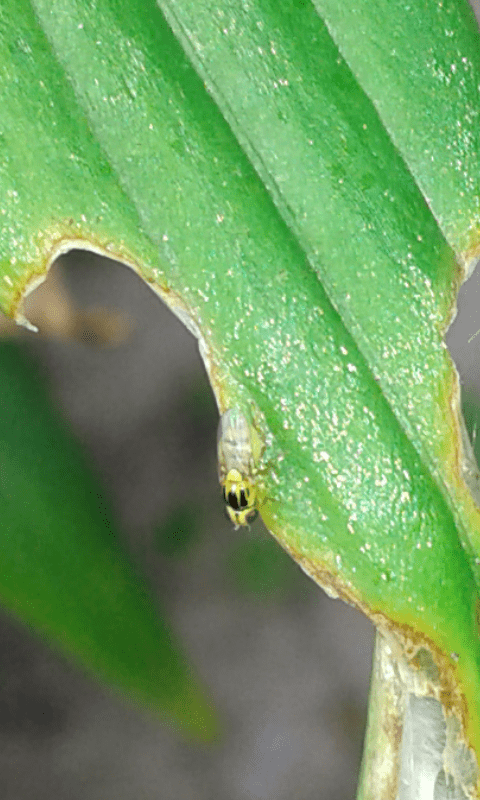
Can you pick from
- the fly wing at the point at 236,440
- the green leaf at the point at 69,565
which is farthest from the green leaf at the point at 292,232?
the green leaf at the point at 69,565

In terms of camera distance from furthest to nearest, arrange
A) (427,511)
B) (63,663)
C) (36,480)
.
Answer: (63,663) → (36,480) → (427,511)

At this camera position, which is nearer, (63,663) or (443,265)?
(443,265)

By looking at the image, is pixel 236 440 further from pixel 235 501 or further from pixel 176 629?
pixel 176 629

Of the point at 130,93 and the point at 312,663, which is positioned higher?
the point at 130,93

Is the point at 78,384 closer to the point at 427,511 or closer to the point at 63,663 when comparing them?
the point at 63,663

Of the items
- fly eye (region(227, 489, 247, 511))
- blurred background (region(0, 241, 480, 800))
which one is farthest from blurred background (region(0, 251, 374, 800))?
fly eye (region(227, 489, 247, 511))

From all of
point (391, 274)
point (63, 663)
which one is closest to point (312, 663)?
point (63, 663)

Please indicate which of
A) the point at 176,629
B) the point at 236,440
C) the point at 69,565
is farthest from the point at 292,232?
the point at 176,629
